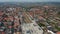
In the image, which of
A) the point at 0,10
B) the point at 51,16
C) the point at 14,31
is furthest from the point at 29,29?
the point at 0,10

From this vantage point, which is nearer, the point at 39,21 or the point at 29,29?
the point at 29,29

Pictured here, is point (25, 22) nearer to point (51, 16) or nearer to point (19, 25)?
point (19, 25)

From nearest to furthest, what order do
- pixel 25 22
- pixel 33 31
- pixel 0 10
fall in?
pixel 33 31
pixel 25 22
pixel 0 10

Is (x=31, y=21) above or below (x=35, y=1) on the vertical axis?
below

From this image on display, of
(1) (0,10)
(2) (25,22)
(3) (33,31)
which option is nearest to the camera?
(3) (33,31)

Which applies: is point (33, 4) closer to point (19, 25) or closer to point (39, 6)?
point (39, 6)

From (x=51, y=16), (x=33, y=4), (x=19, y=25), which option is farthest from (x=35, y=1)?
(x=19, y=25)
